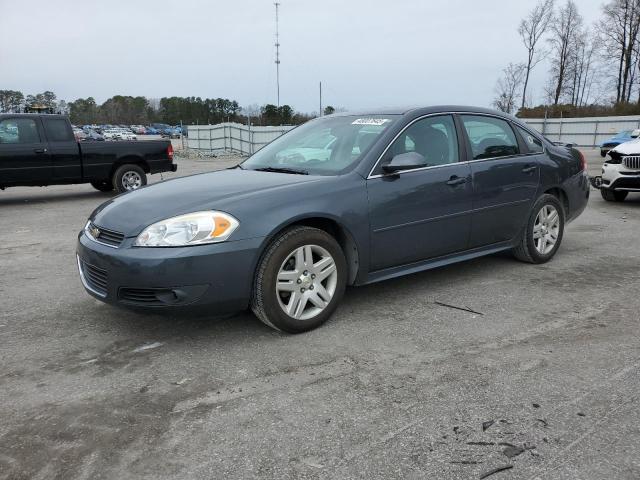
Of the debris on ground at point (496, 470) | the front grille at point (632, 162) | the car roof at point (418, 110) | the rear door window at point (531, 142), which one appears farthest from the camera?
the front grille at point (632, 162)

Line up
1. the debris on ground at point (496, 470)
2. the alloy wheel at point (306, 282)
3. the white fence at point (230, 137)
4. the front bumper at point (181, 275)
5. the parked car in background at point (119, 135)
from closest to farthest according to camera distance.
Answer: the debris on ground at point (496, 470), the front bumper at point (181, 275), the alloy wheel at point (306, 282), the white fence at point (230, 137), the parked car in background at point (119, 135)

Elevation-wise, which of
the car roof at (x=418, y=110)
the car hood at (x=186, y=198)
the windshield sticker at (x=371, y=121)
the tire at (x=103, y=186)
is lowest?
the tire at (x=103, y=186)

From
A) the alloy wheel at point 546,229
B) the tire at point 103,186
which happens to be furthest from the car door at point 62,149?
the alloy wheel at point 546,229

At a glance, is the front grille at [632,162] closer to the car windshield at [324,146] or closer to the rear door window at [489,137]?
the rear door window at [489,137]

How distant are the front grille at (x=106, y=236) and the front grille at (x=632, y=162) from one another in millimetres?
8750

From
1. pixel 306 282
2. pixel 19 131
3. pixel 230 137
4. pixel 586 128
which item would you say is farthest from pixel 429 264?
pixel 586 128

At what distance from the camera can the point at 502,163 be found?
5027mm

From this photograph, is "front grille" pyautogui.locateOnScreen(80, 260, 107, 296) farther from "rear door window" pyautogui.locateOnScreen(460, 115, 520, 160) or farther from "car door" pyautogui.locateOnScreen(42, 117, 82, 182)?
"car door" pyautogui.locateOnScreen(42, 117, 82, 182)

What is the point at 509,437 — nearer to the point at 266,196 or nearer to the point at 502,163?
the point at 266,196

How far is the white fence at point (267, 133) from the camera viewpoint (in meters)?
26.8

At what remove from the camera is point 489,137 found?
16.6ft

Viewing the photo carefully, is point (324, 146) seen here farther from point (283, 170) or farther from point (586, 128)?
point (586, 128)

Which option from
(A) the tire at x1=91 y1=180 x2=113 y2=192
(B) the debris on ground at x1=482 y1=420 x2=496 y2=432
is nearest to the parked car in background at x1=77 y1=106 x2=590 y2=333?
(B) the debris on ground at x1=482 y1=420 x2=496 y2=432

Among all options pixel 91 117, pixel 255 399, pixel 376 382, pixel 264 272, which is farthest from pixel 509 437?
pixel 91 117
